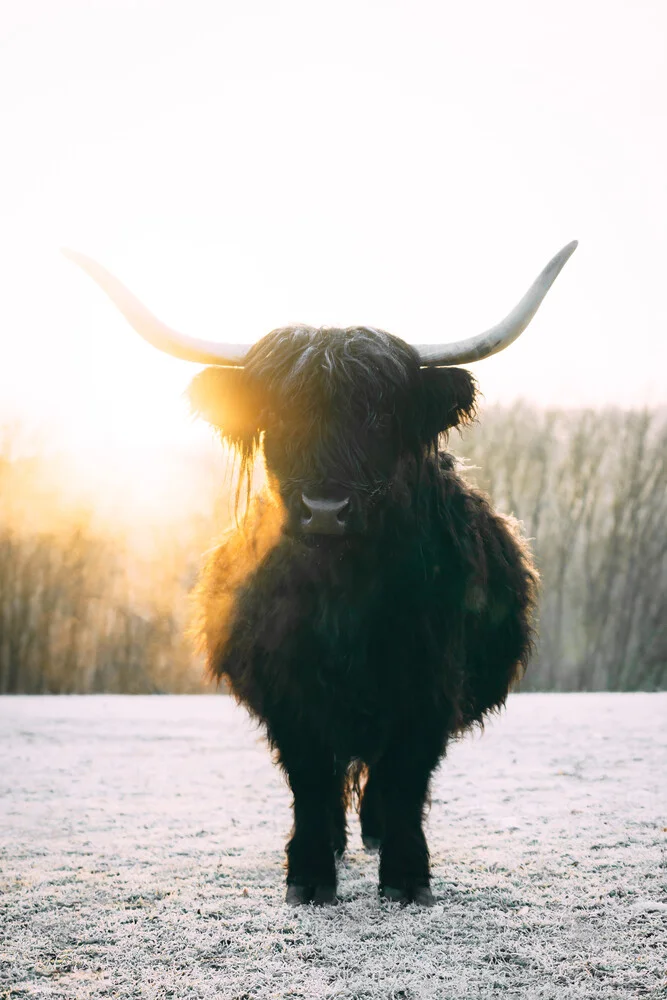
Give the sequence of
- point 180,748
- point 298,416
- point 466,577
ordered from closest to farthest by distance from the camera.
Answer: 1. point 298,416
2. point 466,577
3. point 180,748

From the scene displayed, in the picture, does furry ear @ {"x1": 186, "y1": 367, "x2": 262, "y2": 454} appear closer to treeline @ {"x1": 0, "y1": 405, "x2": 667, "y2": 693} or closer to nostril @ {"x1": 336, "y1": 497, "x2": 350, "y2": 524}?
nostril @ {"x1": 336, "y1": 497, "x2": 350, "y2": 524}

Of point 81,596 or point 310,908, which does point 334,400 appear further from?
point 81,596

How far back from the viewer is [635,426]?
13289 mm

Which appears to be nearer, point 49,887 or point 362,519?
point 362,519

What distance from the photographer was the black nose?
2533 mm

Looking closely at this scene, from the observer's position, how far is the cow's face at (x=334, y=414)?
2.64m

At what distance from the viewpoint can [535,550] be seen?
12992mm

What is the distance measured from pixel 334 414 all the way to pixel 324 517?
0.40m

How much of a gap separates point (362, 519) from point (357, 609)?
34 centimetres

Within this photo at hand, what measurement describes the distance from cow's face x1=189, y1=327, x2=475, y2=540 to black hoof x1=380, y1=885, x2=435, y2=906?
1093 millimetres

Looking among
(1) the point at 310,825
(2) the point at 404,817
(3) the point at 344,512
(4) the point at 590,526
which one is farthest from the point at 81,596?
(3) the point at 344,512

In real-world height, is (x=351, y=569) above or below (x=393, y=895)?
above

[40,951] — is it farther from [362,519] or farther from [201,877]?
[362,519]

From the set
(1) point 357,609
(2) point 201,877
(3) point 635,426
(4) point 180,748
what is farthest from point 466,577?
(3) point 635,426
